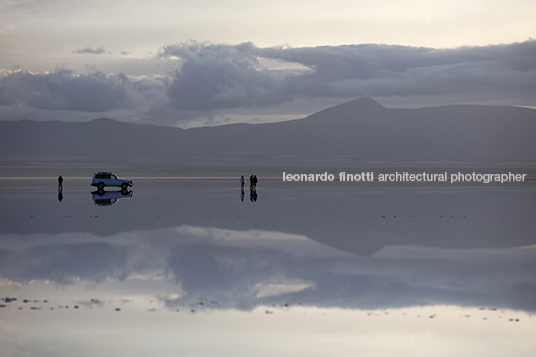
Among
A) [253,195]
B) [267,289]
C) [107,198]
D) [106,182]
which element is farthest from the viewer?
[106,182]

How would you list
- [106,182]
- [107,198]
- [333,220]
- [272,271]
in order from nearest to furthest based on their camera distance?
[272,271], [333,220], [107,198], [106,182]

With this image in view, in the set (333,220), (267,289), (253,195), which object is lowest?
(253,195)

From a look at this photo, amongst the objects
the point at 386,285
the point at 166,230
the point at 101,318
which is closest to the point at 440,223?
the point at 166,230

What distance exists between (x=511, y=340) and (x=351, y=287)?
16.6 feet

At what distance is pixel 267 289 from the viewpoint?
53.5 ft

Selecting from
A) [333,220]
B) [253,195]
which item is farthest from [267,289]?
[253,195]

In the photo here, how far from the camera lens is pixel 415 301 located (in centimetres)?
1495

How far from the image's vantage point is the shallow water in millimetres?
12031

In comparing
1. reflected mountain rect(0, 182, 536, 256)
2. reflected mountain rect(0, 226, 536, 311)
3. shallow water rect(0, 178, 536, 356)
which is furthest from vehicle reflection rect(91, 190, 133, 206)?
reflected mountain rect(0, 226, 536, 311)

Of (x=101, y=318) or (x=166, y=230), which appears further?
(x=166, y=230)

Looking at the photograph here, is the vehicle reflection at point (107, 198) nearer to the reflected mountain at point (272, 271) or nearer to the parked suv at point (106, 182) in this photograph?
the parked suv at point (106, 182)

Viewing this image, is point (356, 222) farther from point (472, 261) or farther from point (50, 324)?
point (50, 324)

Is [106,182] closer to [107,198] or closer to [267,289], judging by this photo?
[107,198]

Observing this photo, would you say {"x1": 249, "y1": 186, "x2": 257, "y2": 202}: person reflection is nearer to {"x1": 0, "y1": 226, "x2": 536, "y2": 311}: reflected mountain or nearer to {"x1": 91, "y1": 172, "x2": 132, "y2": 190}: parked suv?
{"x1": 91, "y1": 172, "x2": 132, "y2": 190}: parked suv
